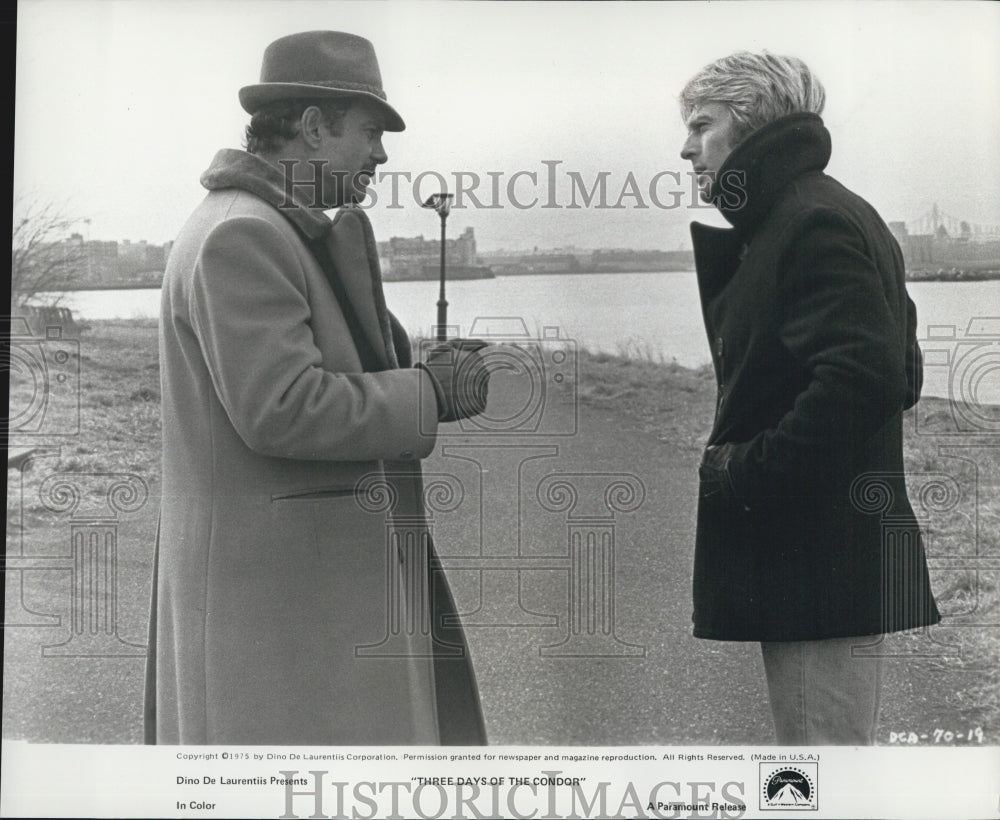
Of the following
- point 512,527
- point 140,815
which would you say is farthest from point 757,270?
point 140,815

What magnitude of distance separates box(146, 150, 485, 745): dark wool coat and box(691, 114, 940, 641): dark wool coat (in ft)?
2.76

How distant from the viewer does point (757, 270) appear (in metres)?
3.09

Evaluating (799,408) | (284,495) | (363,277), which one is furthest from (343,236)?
(799,408)

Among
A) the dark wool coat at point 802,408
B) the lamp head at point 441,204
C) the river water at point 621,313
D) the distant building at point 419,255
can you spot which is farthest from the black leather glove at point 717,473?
the lamp head at point 441,204

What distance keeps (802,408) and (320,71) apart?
5.44 feet

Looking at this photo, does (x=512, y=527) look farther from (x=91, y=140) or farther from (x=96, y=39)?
(x=96, y=39)

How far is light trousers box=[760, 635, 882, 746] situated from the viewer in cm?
320

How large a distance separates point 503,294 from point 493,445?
439mm

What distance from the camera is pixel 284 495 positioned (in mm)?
3031

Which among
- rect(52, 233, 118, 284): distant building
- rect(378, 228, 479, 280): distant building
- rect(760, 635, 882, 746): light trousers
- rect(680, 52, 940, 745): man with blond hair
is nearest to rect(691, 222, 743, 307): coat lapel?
rect(680, 52, 940, 745): man with blond hair

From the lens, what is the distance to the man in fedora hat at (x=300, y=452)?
9.62 ft

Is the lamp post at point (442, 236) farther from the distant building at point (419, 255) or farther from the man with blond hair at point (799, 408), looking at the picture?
the man with blond hair at point (799, 408)

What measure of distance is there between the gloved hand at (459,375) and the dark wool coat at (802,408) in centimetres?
67

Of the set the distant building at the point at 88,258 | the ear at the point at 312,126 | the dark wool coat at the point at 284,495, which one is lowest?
the dark wool coat at the point at 284,495
